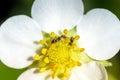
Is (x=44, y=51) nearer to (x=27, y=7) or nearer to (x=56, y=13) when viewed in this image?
(x=56, y=13)

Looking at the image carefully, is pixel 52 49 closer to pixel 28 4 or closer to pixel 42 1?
pixel 42 1

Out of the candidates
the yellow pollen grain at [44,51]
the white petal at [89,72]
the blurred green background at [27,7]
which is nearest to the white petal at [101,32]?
the white petal at [89,72]

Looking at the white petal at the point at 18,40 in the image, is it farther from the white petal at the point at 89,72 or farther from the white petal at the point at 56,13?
the white petal at the point at 89,72

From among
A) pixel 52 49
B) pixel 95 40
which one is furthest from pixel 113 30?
pixel 52 49

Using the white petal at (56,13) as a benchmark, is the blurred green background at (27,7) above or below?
above

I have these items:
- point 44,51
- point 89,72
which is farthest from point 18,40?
point 89,72

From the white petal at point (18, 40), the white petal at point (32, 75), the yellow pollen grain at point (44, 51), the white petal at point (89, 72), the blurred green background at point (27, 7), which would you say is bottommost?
the white petal at point (89, 72)

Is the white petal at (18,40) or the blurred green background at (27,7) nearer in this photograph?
the white petal at (18,40)
